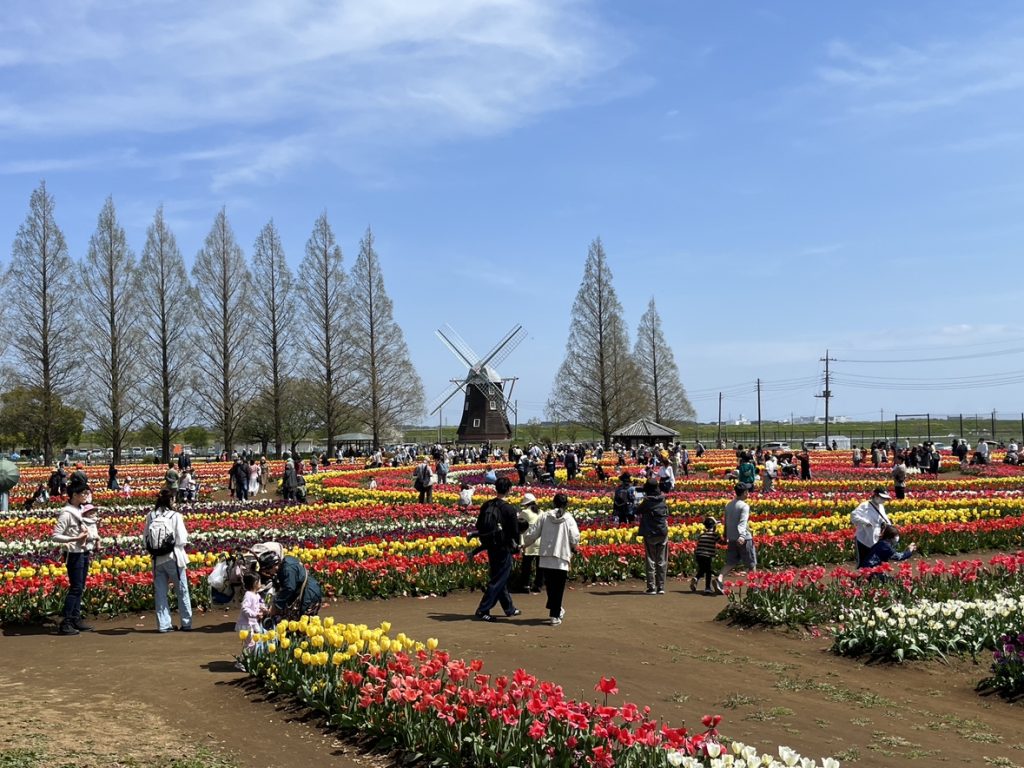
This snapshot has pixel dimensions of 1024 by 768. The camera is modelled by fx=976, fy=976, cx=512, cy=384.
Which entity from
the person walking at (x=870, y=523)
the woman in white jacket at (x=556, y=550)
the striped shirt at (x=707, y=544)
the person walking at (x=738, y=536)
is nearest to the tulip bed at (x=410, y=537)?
the person walking at (x=738, y=536)

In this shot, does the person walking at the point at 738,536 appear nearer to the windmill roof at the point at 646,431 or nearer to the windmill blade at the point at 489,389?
the windmill roof at the point at 646,431

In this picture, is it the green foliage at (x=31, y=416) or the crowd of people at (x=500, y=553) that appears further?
the green foliage at (x=31, y=416)

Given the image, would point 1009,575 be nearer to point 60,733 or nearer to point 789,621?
point 789,621

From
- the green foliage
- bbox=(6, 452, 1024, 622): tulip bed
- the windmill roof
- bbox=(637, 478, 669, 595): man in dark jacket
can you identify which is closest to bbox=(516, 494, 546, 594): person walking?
bbox=(6, 452, 1024, 622): tulip bed

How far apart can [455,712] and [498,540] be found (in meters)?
4.96

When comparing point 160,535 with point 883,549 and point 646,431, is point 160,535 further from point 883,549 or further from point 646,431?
point 646,431

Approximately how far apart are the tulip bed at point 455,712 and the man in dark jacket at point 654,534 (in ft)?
18.5

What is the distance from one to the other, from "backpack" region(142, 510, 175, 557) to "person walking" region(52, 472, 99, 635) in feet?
2.30

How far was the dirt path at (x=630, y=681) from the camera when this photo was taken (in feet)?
21.5

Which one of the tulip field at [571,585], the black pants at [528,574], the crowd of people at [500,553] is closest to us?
the tulip field at [571,585]

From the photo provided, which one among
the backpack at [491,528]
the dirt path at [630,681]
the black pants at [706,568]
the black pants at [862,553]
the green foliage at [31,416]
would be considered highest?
the green foliage at [31,416]

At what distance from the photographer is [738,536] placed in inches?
526

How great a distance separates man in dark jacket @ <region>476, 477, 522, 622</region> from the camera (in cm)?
1095

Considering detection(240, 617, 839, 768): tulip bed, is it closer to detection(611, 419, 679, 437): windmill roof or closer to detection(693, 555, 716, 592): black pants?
detection(693, 555, 716, 592): black pants
